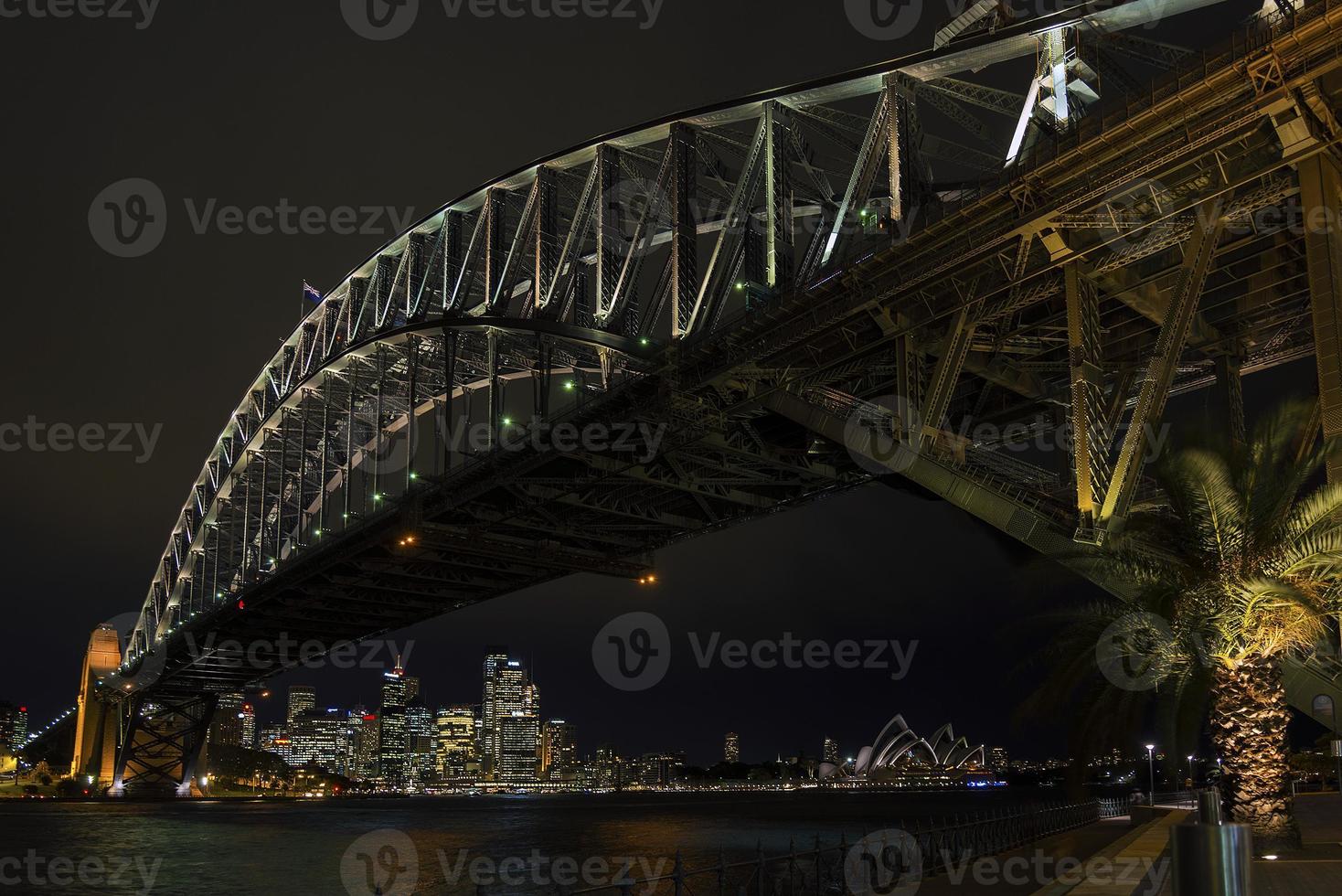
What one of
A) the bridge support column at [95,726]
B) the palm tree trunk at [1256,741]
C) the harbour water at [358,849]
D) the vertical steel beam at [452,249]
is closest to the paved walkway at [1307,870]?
the palm tree trunk at [1256,741]

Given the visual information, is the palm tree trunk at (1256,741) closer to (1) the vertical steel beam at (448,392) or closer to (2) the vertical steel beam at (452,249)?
(1) the vertical steel beam at (448,392)

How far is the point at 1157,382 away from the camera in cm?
1869

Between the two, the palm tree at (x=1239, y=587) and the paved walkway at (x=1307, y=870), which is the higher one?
the palm tree at (x=1239, y=587)

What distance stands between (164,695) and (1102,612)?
104736 mm

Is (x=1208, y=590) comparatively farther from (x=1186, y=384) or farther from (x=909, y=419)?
(x=1186, y=384)

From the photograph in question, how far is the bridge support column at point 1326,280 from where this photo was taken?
603 inches

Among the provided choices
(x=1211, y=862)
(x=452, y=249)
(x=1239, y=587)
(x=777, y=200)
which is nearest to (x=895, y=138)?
(x=777, y=200)

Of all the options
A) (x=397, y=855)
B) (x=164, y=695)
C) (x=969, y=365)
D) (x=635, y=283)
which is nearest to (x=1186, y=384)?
(x=969, y=365)

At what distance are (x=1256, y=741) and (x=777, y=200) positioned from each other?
20273 millimetres

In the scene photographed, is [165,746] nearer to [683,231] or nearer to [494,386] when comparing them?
[494,386]

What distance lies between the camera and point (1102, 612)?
696 inches

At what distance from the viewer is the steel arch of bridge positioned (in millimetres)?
19578

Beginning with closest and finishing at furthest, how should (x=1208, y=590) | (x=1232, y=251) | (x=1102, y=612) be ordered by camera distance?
(x=1208, y=590) → (x=1102, y=612) → (x=1232, y=251)

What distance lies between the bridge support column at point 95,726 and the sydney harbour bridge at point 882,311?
50491 millimetres
